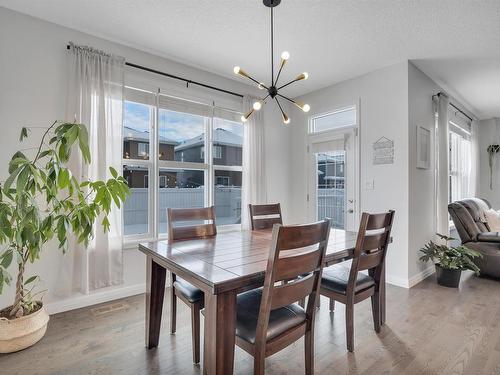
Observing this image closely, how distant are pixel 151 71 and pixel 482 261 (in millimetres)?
4713

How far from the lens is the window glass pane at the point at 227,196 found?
12.3 feet

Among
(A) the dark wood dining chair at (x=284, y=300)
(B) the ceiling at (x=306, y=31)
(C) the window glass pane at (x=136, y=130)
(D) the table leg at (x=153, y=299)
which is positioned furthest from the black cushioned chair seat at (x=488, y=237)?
(C) the window glass pane at (x=136, y=130)

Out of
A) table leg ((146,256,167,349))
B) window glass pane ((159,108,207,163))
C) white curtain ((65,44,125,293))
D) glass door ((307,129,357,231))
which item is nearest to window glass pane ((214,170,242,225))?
window glass pane ((159,108,207,163))

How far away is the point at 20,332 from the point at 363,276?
2.56 metres

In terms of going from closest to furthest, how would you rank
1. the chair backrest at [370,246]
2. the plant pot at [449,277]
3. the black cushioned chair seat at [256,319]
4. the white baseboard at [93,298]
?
the black cushioned chair seat at [256,319]
the chair backrest at [370,246]
the white baseboard at [93,298]
the plant pot at [449,277]

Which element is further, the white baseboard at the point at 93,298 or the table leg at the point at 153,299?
the white baseboard at the point at 93,298

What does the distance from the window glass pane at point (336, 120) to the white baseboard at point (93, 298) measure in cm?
334

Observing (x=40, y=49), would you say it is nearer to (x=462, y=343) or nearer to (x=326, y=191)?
(x=326, y=191)

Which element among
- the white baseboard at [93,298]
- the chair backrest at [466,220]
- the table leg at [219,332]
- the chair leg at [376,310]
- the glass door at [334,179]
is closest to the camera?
the table leg at [219,332]

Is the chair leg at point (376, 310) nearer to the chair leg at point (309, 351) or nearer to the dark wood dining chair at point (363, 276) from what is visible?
the dark wood dining chair at point (363, 276)

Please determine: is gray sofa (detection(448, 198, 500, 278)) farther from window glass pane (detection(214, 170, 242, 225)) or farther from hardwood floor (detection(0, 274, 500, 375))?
window glass pane (detection(214, 170, 242, 225))

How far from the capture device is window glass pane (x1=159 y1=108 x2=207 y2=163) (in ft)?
10.7

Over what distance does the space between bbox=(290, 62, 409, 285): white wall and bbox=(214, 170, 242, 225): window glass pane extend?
67.9 inches

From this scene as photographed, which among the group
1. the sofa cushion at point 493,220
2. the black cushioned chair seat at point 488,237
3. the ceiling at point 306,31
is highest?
the ceiling at point 306,31
